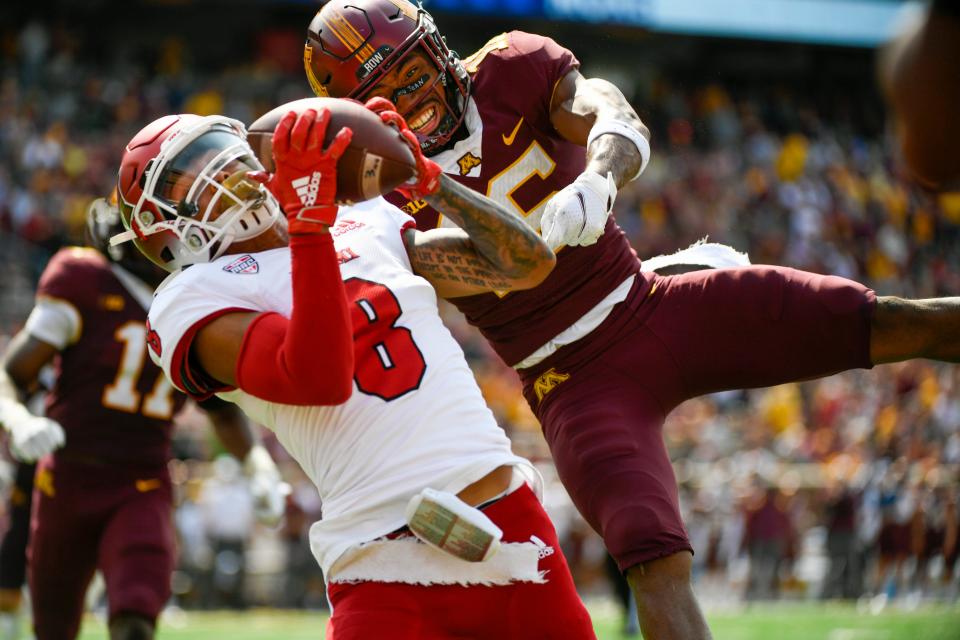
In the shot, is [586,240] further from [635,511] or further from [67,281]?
[67,281]

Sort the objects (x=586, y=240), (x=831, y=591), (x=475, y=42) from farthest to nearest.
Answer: (x=475, y=42)
(x=831, y=591)
(x=586, y=240)

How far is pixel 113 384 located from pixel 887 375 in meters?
12.0

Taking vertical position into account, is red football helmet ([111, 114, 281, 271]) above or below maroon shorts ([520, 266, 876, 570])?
above

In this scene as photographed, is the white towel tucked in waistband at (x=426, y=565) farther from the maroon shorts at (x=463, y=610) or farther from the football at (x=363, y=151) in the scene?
the football at (x=363, y=151)

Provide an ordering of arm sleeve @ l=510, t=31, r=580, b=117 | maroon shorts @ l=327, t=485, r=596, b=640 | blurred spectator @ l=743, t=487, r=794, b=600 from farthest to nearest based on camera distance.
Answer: blurred spectator @ l=743, t=487, r=794, b=600 → arm sleeve @ l=510, t=31, r=580, b=117 → maroon shorts @ l=327, t=485, r=596, b=640

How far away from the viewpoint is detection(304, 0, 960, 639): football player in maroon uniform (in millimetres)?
3301

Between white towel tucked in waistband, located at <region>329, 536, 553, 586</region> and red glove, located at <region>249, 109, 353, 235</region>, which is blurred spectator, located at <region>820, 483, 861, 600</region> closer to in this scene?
white towel tucked in waistband, located at <region>329, 536, 553, 586</region>

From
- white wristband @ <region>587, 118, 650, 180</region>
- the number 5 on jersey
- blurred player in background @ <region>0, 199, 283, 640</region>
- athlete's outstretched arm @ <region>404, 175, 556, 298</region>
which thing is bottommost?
blurred player in background @ <region>0, 199, 283, 640</region>

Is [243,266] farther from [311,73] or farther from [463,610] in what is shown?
[311,73]

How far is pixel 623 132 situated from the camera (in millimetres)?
3418

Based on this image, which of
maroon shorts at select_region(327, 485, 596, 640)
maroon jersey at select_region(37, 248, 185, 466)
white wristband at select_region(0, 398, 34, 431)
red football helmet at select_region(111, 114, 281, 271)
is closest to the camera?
maroon shorts at select_region(327, 485, 596, 640)

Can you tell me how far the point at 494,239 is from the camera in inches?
111

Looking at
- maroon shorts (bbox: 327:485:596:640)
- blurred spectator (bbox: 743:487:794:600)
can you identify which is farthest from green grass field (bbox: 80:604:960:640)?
maroon shorts (bbox: 327:485:596:640)

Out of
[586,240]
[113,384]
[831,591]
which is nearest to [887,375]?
[831,591]
